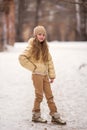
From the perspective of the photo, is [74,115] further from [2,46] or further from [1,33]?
[1,33]

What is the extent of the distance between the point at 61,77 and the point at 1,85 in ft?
7.33

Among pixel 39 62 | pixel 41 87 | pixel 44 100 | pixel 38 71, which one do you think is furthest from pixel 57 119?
pixel 44 100

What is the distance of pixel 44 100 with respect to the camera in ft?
31.0

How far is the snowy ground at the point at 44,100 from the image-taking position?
7.47 m

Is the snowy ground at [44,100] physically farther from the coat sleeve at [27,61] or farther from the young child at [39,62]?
the coat sleeve at [27,61]

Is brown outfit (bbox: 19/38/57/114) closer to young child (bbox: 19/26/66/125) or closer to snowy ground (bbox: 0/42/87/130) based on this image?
young child (bbox: 19/26/66/125)

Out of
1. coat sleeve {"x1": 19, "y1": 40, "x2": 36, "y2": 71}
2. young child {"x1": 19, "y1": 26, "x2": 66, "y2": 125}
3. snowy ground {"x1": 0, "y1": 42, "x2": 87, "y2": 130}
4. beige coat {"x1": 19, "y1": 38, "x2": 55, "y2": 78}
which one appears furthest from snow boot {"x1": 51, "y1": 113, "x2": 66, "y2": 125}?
coat sleeve {"x1": 19, "y1": 40, "x2": 36, "y2": 71}

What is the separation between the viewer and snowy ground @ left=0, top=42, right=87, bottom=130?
747 cm

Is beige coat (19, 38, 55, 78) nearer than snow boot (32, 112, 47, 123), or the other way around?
beige coat (19, 38, 55, 78)

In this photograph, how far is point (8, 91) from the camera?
34.9 ft

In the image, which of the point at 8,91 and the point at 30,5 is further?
the point at 30,5

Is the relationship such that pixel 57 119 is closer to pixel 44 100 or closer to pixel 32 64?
pixel 32 64

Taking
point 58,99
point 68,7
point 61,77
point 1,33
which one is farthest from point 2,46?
point 68,7

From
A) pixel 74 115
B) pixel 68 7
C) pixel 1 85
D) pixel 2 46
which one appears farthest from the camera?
pixel 68 7
